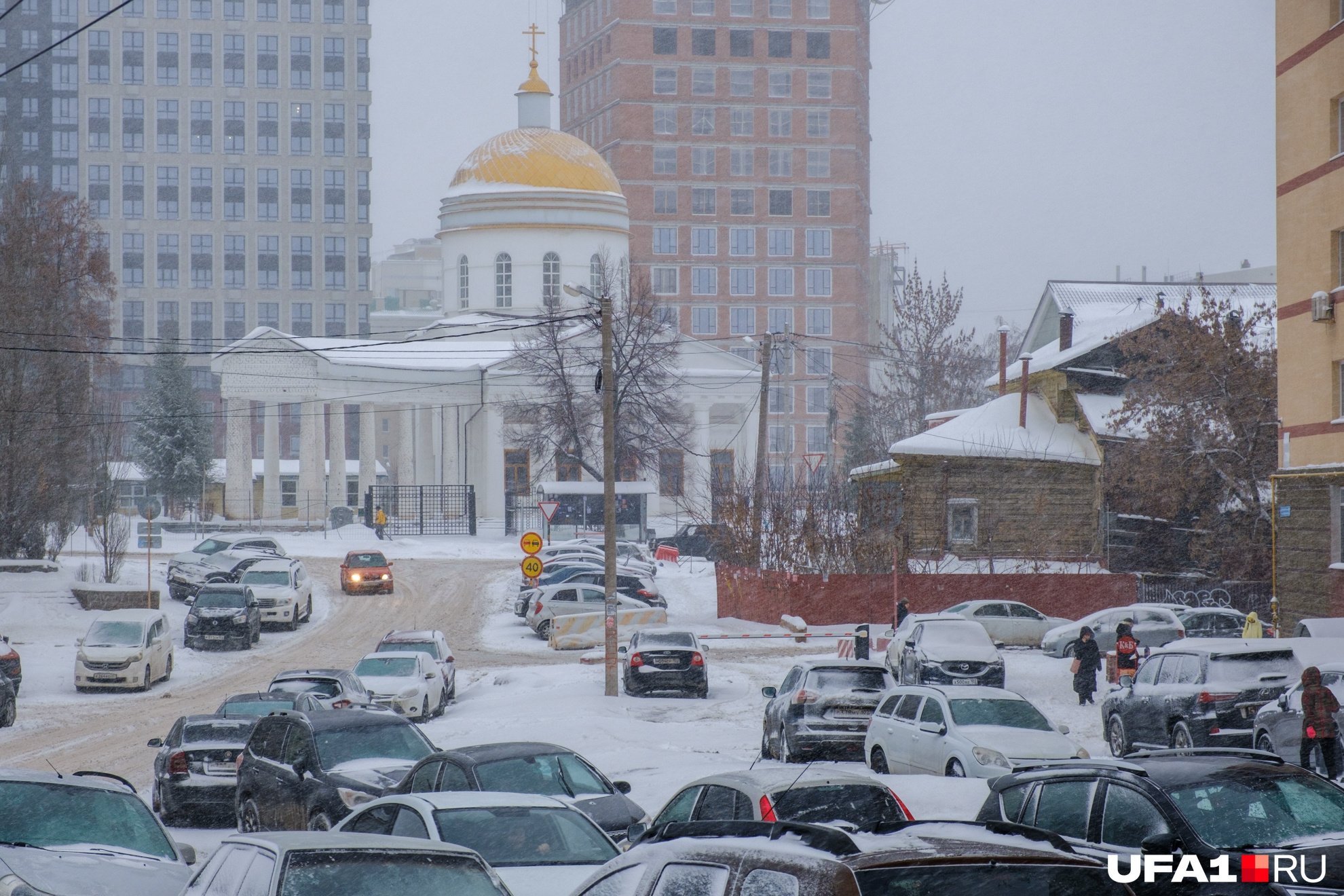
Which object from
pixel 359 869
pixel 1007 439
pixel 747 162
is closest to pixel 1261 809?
pixel 359 869

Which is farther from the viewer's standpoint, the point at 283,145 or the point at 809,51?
the point at 283,145

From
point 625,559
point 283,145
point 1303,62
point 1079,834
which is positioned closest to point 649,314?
point 625,559

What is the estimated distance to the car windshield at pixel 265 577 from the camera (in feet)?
131

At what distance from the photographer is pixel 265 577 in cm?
4025

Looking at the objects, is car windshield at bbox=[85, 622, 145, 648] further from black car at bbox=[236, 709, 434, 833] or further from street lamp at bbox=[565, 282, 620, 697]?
black car at bbox=[236, 709, 434, 833]

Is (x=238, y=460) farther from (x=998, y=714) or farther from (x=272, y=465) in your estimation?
(x=998, y=714)

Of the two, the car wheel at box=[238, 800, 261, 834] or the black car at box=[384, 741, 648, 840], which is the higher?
the black car at box=[384, 741, 648, 840]

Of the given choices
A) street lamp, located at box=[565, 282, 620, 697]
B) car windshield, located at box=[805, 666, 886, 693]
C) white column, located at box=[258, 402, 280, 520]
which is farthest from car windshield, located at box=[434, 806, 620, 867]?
white column, located at box=[258, 402, 280, 520]

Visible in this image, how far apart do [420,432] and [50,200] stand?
1004 inches

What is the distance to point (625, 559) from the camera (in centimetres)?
4875

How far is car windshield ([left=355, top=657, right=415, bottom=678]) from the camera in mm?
24828

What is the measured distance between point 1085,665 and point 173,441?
69.5 meters

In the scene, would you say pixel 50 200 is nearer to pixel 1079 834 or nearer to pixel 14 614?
pixel 14 614

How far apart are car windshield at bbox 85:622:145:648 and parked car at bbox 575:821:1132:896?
25.9 meters
